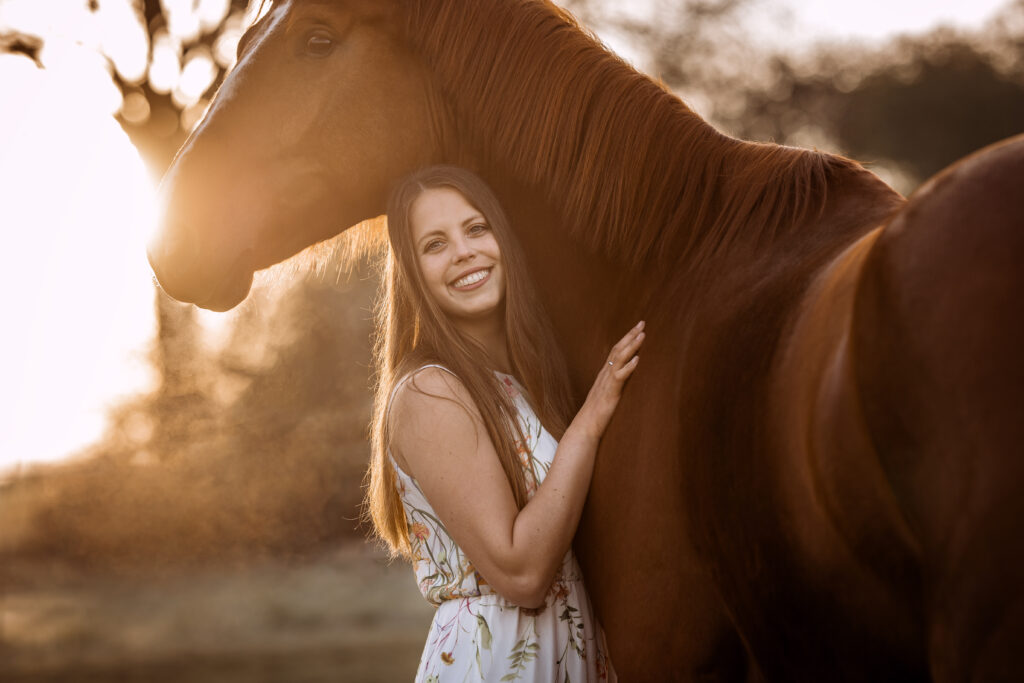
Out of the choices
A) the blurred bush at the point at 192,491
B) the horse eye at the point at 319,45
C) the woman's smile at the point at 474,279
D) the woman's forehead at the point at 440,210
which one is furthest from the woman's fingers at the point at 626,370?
the blurred bush at the point at 192,491

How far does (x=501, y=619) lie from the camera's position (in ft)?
7.29

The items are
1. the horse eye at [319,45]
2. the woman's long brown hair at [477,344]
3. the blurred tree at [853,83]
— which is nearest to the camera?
the woman's long brown hair at [477,344]

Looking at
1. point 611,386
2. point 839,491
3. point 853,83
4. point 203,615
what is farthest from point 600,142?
point 853,83

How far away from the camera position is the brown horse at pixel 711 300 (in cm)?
116

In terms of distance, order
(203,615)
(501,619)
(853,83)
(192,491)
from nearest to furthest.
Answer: (501,619) → (203,615) → (192,491) → (853,83)

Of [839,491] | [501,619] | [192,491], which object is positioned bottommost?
[839,491]

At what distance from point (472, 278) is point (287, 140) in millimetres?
603

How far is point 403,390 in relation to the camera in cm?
230

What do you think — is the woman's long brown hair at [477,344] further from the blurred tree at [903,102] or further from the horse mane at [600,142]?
the blurred tree at [903,102]

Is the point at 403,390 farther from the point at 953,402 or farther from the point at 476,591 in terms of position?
the point at 953,402

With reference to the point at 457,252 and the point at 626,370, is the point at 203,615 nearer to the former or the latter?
the point at 457,252

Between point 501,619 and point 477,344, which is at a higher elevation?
point 477,344

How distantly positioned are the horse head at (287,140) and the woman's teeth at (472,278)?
14.8 inches

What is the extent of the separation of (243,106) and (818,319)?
5.34ft
